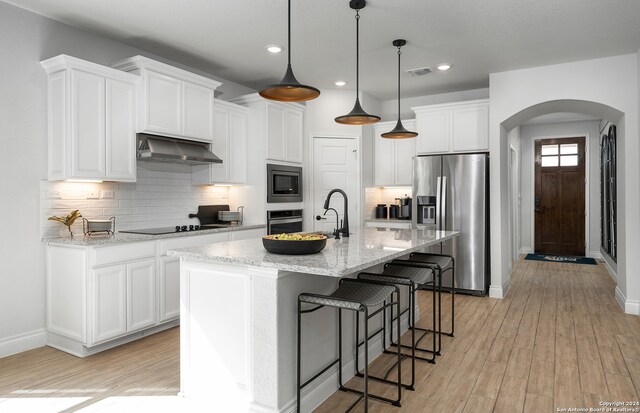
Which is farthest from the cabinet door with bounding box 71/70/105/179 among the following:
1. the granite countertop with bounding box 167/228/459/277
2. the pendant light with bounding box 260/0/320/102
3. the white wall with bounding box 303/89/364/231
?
the white wall with bounding box 303/89/364/231

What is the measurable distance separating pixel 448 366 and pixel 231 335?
66.0 inches

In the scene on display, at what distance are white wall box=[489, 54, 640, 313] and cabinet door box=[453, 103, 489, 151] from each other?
0.18m

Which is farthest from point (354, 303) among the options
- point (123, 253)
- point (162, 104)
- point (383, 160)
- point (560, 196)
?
point (560, 196)

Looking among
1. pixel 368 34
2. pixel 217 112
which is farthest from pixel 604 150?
pixel 217 112

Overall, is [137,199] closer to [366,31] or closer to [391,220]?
[366,31]

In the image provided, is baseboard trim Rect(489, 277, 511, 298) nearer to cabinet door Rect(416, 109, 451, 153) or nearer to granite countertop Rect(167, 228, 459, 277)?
cabinet door Rect(416, 109, 451, 153)

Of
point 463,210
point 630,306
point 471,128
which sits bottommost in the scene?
point 630,306

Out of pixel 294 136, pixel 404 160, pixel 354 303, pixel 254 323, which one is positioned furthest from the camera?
pixel 404 160

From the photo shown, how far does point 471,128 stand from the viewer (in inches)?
218

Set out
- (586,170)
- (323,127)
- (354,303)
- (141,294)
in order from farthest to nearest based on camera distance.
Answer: (586,170), (323,127), (141,294), (354,303)

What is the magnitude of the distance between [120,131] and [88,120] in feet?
0.96

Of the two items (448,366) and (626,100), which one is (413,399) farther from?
(626,100)

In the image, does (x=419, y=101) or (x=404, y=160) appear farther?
(x=419, y=101)

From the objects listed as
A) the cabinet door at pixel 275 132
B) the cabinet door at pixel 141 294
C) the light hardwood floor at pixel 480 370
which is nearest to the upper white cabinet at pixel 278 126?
the cabinet door at pixel 275 132
